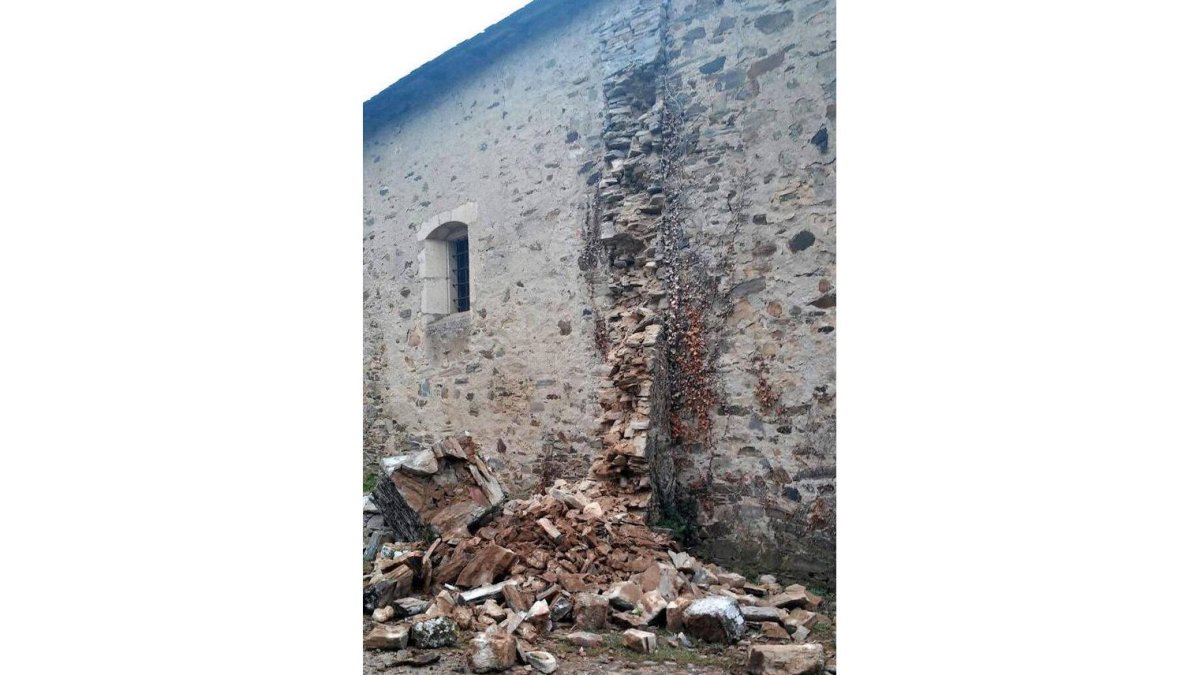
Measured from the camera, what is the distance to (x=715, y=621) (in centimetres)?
399

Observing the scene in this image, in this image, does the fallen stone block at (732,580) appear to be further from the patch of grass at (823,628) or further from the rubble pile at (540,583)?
the patch of grass at (823,628)

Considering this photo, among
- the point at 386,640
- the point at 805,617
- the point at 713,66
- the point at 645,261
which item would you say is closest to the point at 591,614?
the point at 386,640

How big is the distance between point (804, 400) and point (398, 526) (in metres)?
3.05

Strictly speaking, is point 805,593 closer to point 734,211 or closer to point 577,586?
point 577,586

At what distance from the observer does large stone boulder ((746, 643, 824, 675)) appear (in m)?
3.46

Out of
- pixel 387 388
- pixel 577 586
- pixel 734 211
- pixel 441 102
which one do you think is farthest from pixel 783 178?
pixel 387 388

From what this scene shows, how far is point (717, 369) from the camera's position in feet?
18.6

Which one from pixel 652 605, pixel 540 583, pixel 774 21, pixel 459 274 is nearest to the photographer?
pixel 652 605

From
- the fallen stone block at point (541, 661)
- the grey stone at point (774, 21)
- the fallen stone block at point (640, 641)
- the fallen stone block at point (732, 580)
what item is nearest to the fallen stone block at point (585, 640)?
the fallen stone block at point (640, 641)

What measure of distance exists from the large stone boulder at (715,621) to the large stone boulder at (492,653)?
1006 millimetres

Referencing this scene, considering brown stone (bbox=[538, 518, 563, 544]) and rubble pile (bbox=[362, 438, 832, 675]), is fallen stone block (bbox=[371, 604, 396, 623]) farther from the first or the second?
brown stone (bbox=[538, 518, 563, 544])

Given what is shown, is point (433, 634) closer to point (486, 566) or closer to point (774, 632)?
point (486, 566)

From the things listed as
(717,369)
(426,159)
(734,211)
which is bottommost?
(717,369)

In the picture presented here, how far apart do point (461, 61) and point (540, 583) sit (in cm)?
582
